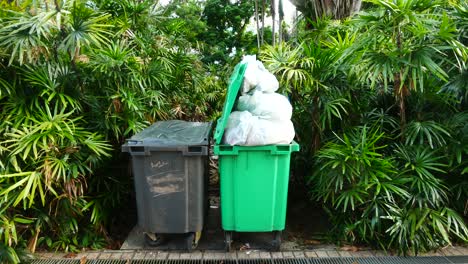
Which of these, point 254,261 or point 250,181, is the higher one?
point 250,181

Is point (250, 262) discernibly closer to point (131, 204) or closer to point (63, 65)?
point (131, 204)

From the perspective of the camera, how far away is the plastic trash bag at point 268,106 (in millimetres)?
3148

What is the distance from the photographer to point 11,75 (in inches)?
124

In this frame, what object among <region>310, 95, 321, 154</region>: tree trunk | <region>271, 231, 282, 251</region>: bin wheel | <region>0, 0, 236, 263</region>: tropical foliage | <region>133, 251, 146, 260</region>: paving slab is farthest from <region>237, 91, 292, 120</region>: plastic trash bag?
<region>133, 251, 146, 260</region>: paving slab

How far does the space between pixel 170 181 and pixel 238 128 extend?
82 cm

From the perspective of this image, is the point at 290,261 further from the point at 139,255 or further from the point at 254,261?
the point at 139,255

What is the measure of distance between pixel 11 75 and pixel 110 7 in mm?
1591

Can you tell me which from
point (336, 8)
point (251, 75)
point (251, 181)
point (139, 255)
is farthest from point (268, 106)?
point (336, 8)

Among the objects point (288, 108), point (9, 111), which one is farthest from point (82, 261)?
point (288, 108)

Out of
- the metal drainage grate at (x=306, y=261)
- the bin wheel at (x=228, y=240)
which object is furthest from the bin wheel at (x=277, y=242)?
the bin wheel at (x=228, y=240)

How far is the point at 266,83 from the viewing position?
3.40 metres

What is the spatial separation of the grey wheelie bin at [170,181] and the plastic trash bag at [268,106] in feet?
1.81

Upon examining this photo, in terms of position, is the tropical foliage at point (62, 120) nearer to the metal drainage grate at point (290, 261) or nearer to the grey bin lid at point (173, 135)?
the grey bin lid at point (173, 135)

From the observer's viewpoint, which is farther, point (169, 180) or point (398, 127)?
point (398, 127)
